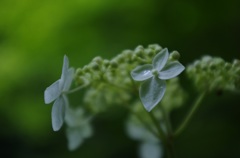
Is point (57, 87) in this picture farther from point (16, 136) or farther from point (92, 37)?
point (16, 136)

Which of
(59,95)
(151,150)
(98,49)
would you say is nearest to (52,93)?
(59,95)

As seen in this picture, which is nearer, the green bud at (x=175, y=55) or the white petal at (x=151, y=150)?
the green bud at (x=175, y=55)

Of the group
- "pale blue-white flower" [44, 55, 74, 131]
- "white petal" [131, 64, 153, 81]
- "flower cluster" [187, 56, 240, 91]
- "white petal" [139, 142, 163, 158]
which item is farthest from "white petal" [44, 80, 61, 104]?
"white petal" [139, 142, 163, 158]

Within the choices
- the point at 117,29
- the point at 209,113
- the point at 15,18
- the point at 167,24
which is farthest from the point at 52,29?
the point at 209,113

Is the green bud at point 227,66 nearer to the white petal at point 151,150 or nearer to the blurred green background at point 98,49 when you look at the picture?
the white petal at point 151,150

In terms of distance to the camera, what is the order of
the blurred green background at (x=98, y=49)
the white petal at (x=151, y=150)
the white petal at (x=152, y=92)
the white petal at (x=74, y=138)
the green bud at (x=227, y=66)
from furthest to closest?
the blurred green background at (x=98, y=49)
the white petal at (x=151, y=150)
the white petal at (x=74, y=138)
the green bud at (x=227, y=66)
the white petal at (x=152, y=92)

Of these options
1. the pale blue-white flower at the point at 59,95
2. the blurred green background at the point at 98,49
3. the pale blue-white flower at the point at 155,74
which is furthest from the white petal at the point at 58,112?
the blurred green background at the point at 98,49

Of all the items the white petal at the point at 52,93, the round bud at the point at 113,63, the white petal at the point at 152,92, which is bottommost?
the white petal at the point at 152,92
